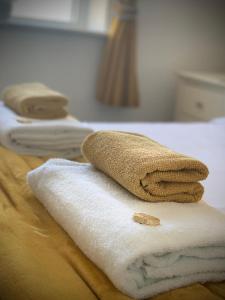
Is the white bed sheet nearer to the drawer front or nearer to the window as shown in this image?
the drawer front

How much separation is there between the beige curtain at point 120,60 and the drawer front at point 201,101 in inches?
14.2

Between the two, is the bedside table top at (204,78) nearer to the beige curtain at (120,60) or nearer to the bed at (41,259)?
the beige curtain at (120,60)

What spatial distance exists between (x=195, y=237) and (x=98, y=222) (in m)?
0.18

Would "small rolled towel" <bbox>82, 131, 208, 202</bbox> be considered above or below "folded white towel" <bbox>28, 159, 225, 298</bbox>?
above

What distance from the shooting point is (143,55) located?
10.3 feet

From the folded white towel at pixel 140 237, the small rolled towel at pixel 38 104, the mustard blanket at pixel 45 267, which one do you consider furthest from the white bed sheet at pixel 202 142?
the mustard blanket at pixel 45 267

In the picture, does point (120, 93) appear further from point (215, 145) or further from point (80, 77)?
point (215, 145)

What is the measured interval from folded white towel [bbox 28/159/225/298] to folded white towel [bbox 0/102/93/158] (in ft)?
1.80

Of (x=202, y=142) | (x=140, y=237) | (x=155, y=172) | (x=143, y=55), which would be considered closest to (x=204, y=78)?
(x=143, y=55)

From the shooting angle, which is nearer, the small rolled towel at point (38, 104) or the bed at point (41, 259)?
the bed at point (41, 259)

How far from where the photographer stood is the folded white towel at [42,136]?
1.53 metres

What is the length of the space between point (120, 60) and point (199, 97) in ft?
1.86

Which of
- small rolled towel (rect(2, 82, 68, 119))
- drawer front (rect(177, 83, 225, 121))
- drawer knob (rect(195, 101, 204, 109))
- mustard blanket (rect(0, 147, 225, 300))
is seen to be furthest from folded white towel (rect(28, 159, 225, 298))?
drawer knob (rect(195, 101, 204, 109))

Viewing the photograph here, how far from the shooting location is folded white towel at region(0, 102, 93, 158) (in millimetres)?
1526
